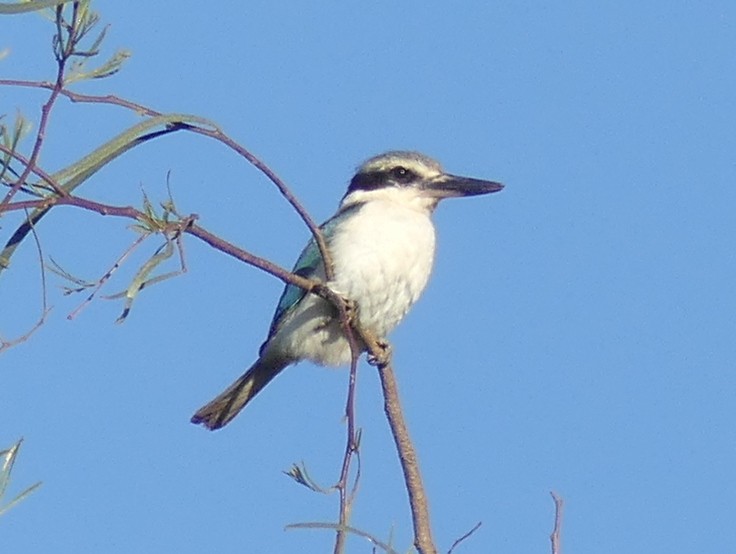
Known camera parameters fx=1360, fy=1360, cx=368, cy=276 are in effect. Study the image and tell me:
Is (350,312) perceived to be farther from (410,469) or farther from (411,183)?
(411,183)

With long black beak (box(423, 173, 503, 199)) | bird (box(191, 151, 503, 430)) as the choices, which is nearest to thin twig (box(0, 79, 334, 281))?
bird (box(191, 151, 503, 430))

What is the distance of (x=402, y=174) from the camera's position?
5.14 metres

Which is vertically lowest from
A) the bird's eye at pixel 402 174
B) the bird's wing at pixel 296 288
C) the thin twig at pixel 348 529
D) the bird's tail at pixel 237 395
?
the thin twig at pixel 348 529

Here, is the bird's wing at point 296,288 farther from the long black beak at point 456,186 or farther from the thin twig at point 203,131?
the thin twig at point 203,131

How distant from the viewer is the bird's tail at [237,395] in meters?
5.04

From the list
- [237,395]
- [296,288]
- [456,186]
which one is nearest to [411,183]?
[456,186]

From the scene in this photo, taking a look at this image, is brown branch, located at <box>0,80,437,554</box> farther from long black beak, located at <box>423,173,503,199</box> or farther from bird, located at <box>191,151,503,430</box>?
long black beak, located at <box>423,173,503,199</box>

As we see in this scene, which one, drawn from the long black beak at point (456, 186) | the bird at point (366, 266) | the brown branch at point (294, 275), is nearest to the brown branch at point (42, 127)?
the brown branch at point (294, 275)

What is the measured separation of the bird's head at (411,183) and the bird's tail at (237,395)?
0.69 metres

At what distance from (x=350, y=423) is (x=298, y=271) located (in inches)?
105

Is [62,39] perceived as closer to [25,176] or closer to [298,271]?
[25,176]

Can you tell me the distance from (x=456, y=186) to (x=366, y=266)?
699 mm

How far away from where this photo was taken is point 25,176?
179 cm

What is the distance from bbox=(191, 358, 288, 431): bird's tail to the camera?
5.04 metres
